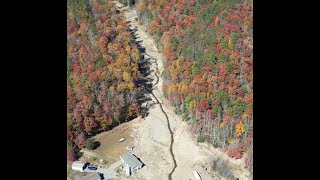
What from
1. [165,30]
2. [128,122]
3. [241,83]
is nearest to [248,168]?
[241,83]

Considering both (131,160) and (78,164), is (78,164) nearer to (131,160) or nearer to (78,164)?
(78,164)

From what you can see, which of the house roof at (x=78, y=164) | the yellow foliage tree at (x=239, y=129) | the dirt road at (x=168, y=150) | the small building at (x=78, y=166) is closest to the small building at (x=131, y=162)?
the dirt road at (x=168, y=150)

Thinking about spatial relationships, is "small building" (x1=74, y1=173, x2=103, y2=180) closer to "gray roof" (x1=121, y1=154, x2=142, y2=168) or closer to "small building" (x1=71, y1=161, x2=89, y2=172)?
"small building" (x1=71, y1=161, x2=89, y2=172)

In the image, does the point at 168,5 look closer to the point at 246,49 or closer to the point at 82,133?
the point at 246,49

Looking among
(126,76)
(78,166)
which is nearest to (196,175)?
(78,166)

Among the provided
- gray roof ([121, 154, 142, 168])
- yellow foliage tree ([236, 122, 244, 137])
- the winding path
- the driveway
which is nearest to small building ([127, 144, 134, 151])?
gray roof ([121, 154, 142, 168])

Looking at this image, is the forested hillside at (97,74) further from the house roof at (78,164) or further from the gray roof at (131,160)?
the gray roof at (131,160)
